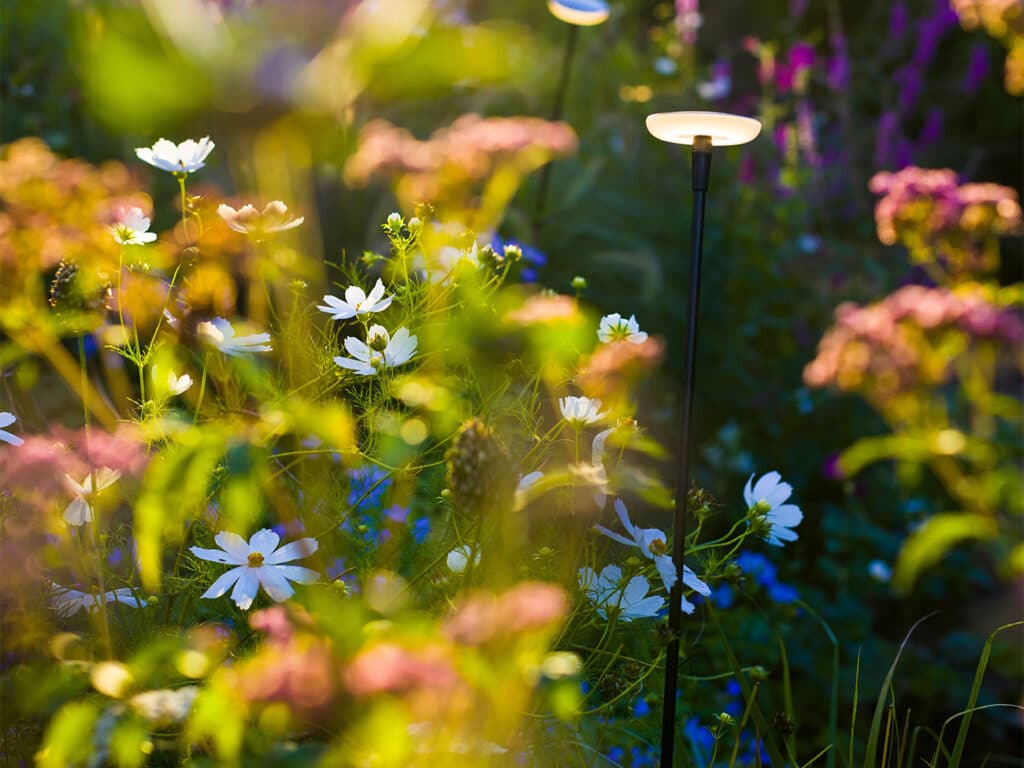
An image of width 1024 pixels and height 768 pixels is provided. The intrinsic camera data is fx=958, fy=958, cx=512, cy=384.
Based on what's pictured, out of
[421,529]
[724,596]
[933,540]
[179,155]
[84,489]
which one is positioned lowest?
[724,596]

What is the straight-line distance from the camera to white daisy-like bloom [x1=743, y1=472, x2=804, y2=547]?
0.86 m

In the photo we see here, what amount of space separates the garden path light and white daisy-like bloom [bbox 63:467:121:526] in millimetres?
480

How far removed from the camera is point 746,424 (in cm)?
286

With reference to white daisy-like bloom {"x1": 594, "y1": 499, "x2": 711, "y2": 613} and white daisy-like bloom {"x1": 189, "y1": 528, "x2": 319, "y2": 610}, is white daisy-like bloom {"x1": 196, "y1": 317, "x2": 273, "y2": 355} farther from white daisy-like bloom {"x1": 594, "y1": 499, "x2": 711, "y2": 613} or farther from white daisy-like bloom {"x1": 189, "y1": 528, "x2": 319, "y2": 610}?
white daisy-like bloom {"x1": 594, "y1": 499, "x2": 711, "y2": 613}

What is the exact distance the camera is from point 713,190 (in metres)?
3.56

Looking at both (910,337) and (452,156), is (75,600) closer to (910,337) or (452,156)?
(452,156)

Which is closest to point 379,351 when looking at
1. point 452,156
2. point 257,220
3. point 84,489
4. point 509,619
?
point 257,220

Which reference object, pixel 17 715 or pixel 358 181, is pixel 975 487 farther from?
pixel 17 715

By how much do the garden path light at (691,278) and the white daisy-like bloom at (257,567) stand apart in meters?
0.30

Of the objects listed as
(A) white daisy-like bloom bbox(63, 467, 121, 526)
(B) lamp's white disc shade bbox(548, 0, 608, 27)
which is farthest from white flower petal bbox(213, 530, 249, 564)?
(B) lamp's white disc shade bbox(548, 0, 608, 27)

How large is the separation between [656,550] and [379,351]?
1.01 feet

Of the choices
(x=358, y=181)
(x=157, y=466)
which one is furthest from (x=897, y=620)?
(x=157, y=466)

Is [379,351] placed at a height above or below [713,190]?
above

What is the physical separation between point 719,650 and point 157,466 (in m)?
1.34
